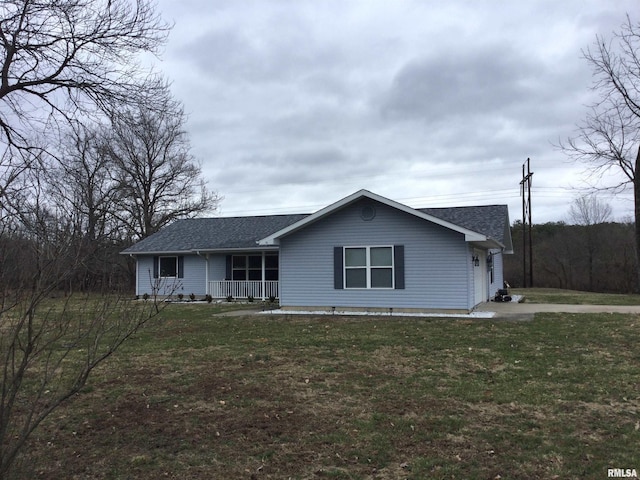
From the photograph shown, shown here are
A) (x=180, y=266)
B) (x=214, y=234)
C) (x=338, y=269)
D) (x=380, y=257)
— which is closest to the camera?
(x=380, y=257)

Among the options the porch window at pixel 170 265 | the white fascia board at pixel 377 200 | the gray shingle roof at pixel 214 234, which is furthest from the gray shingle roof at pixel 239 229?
the white fascia board at pixel 377 200

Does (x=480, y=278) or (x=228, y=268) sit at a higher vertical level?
(x=228, y=268)

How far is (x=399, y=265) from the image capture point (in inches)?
584

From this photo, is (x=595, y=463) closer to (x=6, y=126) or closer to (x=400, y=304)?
(x=6, y=126)

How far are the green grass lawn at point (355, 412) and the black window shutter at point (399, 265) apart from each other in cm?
467

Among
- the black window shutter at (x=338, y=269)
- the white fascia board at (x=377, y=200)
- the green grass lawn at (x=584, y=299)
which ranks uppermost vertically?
the white fascia board at (x=377, y=200)

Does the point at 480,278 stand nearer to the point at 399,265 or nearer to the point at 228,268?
the point at 399,265

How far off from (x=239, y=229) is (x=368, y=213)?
9792mm

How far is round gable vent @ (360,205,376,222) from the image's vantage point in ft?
50.0

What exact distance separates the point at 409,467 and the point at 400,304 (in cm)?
1082

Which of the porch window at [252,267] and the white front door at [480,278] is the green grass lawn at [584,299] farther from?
the porch window at [252,267]

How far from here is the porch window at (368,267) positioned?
594 inches

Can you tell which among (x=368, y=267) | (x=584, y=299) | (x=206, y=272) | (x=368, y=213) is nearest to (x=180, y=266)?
(x=206, y=272)

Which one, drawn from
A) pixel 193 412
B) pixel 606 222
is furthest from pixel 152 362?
pixel 606 222
